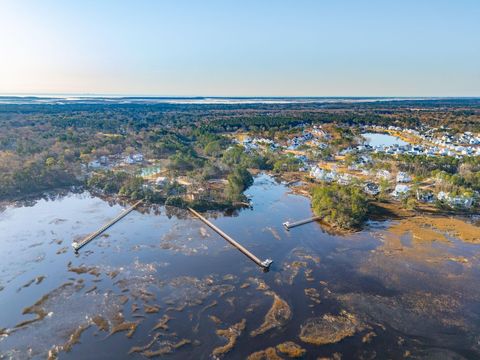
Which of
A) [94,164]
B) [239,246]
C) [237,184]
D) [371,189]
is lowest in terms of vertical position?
[239,246]

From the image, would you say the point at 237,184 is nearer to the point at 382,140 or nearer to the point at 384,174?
the point at 384,174

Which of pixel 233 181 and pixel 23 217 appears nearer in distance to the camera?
pixel 23 217

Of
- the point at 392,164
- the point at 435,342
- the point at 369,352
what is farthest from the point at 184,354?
the point at 392,164

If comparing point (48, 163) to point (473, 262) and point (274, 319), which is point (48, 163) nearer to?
point (274, 319)

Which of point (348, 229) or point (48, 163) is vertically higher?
point (48, 163)

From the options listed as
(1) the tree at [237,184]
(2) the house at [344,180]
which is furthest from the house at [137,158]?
(2) the house at [344,180]

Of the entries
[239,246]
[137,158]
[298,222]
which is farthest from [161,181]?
[239,246]

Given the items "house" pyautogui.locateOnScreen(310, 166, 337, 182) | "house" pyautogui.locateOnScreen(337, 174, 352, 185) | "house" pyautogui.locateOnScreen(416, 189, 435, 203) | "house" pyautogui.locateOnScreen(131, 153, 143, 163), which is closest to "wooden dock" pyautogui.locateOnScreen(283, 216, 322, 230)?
"house" pyautogui.locateOnScreen(337, 174, 352, 185)

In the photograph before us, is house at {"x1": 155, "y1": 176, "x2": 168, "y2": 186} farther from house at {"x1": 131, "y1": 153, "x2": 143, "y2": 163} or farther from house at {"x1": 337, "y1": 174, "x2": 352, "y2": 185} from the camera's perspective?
house at {"x1": 337, "y1": 174, "x2": 352, "y2": 185}
